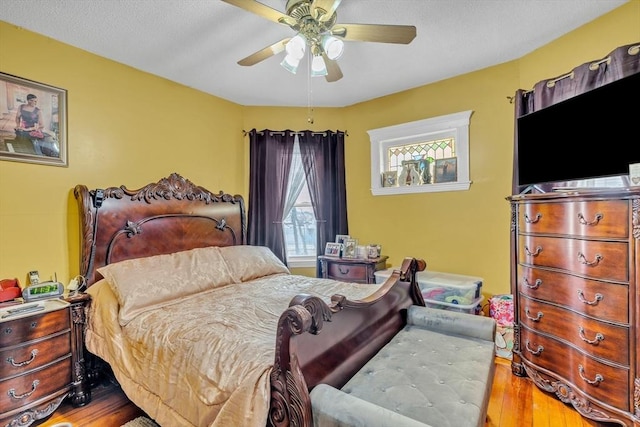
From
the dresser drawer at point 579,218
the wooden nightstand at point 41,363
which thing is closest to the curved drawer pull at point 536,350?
the dresser drawer at point 579,218

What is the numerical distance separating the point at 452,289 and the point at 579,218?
1.24m

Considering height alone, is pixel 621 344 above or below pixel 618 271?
below

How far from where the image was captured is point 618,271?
1.62 metres

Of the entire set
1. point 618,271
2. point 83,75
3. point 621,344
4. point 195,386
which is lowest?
point 195,386

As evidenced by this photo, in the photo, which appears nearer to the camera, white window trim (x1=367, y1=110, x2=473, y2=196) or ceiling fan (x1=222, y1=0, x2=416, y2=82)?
ceiling fan (x1=222, y1=0, x2=416, y2=82)

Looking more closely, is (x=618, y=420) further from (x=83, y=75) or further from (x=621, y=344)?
(x=83, y=75)

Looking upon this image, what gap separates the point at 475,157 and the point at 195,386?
3.09 meters

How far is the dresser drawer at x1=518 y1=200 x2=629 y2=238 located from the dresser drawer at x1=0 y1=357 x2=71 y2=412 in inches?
131

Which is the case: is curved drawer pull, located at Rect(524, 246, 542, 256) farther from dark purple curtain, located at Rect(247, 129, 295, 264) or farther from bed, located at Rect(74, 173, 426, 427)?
dark purple curtain, located at Rect(247, 129, 295, 264)

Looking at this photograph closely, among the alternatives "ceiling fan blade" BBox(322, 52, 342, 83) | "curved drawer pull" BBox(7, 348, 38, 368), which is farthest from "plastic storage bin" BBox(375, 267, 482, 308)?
"curved drawer pull" BBox(7, 348, 38, 368)

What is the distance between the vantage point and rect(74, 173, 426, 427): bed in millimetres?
1216

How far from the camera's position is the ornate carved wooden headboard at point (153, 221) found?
232cm

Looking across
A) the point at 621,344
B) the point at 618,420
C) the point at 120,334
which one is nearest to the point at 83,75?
the point at 120,334

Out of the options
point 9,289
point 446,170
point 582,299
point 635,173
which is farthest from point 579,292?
point 9,289
